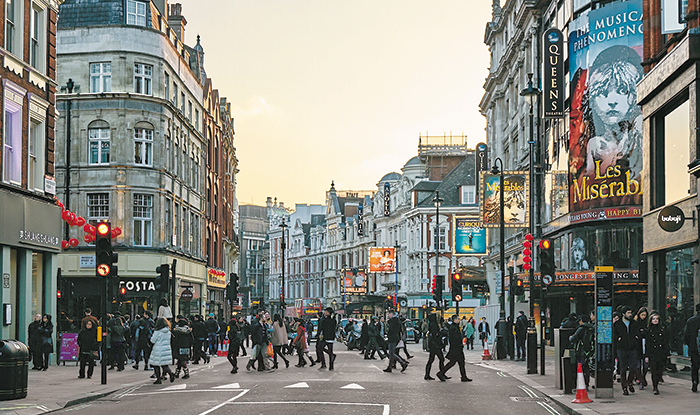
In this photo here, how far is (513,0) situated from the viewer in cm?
5700

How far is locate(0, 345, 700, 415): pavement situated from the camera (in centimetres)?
1731

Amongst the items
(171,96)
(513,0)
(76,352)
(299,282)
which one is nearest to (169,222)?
(171,96)

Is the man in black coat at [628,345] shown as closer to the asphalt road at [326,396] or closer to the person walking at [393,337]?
the asphalt road at [326,396]

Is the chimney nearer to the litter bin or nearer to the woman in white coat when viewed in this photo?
the woman in white coat

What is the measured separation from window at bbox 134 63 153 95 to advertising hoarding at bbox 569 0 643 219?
65.7 feet

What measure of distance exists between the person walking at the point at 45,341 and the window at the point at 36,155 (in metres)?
4.10

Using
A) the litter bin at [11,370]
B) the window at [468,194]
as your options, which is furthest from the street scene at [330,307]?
the window at [468,194]

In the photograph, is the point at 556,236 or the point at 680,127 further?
the point at 556,236

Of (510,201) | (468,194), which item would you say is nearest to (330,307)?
(510,201)

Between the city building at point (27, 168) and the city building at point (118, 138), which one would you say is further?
the city building at point (118, 138)

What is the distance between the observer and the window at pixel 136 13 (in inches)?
1821

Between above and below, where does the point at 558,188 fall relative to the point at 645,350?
above

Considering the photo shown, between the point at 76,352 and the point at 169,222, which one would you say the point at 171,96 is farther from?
the point at 76,352

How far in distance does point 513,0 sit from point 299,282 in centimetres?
8728
